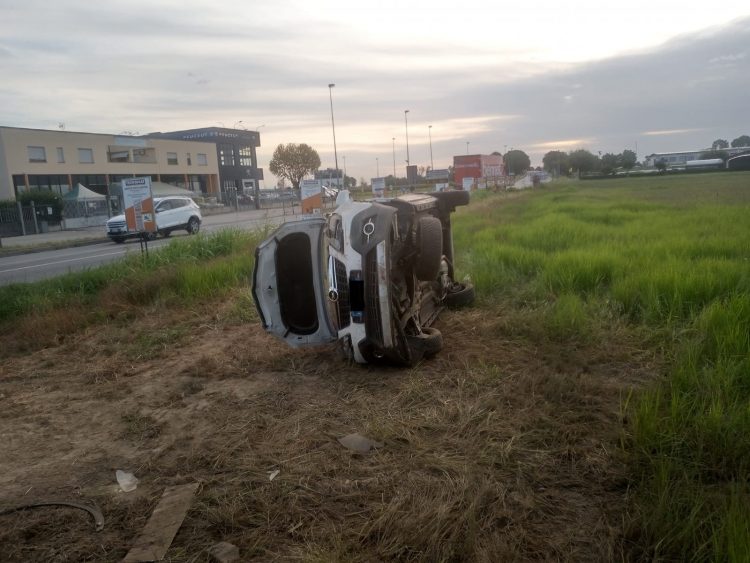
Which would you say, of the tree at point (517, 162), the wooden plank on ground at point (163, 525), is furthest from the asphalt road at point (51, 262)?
the tree at point (517, 162)

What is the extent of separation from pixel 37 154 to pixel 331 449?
49.3 meters

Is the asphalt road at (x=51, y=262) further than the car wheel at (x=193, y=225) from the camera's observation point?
No

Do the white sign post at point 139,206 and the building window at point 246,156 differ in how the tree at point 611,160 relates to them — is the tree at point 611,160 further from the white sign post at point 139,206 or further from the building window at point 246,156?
the white sign post at point 139,206

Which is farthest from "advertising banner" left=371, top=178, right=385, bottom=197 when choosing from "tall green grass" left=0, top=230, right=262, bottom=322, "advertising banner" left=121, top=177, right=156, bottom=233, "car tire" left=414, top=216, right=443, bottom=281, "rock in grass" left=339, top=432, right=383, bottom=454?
"rock in grass" left=339, top=432, right=383, bottom=454

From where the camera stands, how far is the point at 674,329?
194 inches

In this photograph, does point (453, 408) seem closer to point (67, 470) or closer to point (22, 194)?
point (67, 470)

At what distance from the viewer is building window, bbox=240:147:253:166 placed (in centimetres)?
7556

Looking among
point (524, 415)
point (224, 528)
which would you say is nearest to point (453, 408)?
point (524, 415)

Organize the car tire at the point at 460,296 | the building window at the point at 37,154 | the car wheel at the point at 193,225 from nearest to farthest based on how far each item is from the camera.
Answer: the car tire at the point at 460,296 → the car wheel at the point at 193,225 → the building window at the point at 37,154

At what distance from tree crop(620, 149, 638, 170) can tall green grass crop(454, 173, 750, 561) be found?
3687 inches

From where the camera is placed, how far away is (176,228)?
24469 millimetres

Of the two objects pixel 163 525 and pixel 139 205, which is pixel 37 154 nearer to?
pixel 139 205

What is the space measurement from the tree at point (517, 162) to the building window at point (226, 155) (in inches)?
1909

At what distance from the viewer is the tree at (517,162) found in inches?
4038
